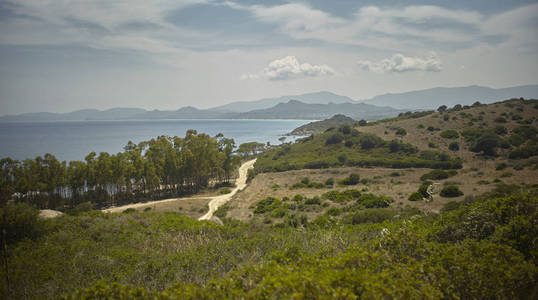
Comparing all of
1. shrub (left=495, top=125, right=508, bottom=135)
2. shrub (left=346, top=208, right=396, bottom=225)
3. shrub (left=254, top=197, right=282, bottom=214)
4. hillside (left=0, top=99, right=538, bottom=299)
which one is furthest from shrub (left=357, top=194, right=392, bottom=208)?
shrub (left=495, top=125, right=508, bottom=135)

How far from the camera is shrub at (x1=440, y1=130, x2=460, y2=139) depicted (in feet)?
167

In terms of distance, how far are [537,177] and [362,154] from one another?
1024 inches

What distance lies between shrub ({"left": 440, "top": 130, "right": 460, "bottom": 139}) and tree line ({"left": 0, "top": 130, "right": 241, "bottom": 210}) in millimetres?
40613

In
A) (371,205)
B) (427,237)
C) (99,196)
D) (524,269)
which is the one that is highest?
(524,269)

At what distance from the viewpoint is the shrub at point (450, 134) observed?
50.8m

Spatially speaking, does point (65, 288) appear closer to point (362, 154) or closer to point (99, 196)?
point (99, 196)

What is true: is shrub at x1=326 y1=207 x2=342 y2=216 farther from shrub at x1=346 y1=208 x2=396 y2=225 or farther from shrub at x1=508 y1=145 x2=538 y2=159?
shrub at x1=508 y1=145 x2=538 y2=159

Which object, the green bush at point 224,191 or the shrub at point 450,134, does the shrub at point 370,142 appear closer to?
the shrub at point 450,134

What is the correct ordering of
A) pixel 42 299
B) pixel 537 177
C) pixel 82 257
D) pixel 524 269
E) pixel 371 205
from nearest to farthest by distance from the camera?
pixel 524 269 < pixel 42 299 < pixel 82 257 < pixel 371 205 < pixel 537 177

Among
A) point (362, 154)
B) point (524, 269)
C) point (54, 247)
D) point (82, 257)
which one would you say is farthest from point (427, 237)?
point (362, 154)

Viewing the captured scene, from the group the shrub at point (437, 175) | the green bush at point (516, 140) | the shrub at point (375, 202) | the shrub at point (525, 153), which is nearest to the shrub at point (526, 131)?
the green bush at point (516, 140)

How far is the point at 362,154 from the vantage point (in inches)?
2007

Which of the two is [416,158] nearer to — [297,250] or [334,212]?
[334,212]

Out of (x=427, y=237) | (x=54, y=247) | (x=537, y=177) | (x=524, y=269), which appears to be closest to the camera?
(x=524, y=269)
